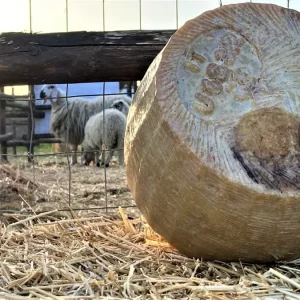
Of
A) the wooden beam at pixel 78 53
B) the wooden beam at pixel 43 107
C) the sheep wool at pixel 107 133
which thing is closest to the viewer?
the wooden beam at pixel 78 53

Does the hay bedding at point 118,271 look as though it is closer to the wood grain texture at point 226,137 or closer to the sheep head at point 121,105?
the wood grain texture at point 226,137

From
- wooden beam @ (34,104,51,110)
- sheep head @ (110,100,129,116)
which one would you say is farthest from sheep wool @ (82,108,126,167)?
wooden beam @ (34,104,51,110)

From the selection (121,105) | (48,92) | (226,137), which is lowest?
A: (121,105)

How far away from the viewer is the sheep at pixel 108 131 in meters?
9.26

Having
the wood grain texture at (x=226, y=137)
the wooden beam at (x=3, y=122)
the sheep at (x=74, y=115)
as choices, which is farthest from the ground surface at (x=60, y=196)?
the sheep at (x=74, y=115)

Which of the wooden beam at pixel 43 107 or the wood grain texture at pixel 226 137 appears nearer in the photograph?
the wood grain texture at pixel 226 137

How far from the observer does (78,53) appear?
289cm

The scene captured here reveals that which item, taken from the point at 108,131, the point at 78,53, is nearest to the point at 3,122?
the point at 108,131

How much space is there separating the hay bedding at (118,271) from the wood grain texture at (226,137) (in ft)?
0.36

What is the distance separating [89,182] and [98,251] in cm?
409

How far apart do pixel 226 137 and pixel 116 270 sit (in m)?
0.65

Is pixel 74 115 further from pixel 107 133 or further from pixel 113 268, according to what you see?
pixel 113 268

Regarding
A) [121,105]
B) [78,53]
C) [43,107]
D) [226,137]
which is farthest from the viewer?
[43,107]

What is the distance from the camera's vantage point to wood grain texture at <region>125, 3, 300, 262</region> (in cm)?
190
